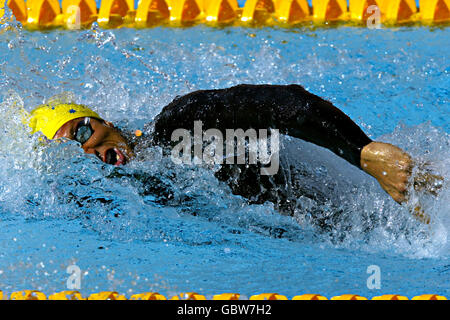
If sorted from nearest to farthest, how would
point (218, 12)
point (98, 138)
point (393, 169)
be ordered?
point (393, 169) < point (98, 138) < point (218, 12)

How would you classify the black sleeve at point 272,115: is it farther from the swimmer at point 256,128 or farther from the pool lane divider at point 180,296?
the pool lane divider at point 180,296

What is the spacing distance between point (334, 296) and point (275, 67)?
2121mm

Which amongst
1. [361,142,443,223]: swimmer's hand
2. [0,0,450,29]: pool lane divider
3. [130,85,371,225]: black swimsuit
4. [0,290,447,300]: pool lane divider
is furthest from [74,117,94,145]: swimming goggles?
[0,0,450,29]: pool lane divider

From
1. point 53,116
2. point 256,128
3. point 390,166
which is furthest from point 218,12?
point 390,166

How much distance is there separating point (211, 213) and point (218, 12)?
211cm

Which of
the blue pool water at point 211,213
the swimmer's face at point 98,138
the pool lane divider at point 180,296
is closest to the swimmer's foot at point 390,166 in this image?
the blue pool water at point 211,213

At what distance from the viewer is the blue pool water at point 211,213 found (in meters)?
1.95

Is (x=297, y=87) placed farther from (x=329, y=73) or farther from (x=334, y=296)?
(x=329, y=73)

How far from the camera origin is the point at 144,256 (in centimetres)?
214

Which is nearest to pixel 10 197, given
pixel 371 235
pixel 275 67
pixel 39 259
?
pixel 39 259

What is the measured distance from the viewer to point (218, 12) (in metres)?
4.11

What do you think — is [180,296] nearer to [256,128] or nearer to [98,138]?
[256,128]

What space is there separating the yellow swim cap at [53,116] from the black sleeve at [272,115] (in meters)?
0.38
